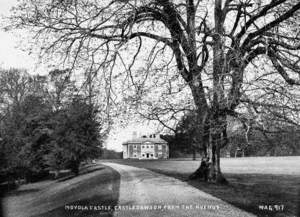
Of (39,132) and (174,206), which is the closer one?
(174,206)

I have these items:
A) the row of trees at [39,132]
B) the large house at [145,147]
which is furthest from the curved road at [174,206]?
the large house at [145,147]

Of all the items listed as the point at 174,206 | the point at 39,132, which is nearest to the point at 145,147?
the point at 39,132

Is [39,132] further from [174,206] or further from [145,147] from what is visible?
[145,147]

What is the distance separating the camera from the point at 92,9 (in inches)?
551

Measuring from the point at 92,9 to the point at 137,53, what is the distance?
303 cm

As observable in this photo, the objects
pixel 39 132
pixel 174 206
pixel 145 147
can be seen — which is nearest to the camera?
pixel 174 206

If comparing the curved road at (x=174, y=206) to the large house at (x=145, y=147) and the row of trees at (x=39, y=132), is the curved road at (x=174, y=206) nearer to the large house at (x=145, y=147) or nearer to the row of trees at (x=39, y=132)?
the row of trees at (x=39, y=132)

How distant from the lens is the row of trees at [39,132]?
2722 cm

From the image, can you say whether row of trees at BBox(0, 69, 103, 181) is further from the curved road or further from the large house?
the large house

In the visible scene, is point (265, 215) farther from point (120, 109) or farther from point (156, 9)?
point (156, 9)

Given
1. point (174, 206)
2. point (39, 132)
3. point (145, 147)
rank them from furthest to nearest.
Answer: point (145, 147)
point (39, 132)
point (174, 206)

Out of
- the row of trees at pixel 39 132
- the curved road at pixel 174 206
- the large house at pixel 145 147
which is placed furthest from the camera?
the large house at pixel 145 147

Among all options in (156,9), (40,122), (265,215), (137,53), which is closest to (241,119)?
(265,215)

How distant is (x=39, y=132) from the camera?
3628 cm
